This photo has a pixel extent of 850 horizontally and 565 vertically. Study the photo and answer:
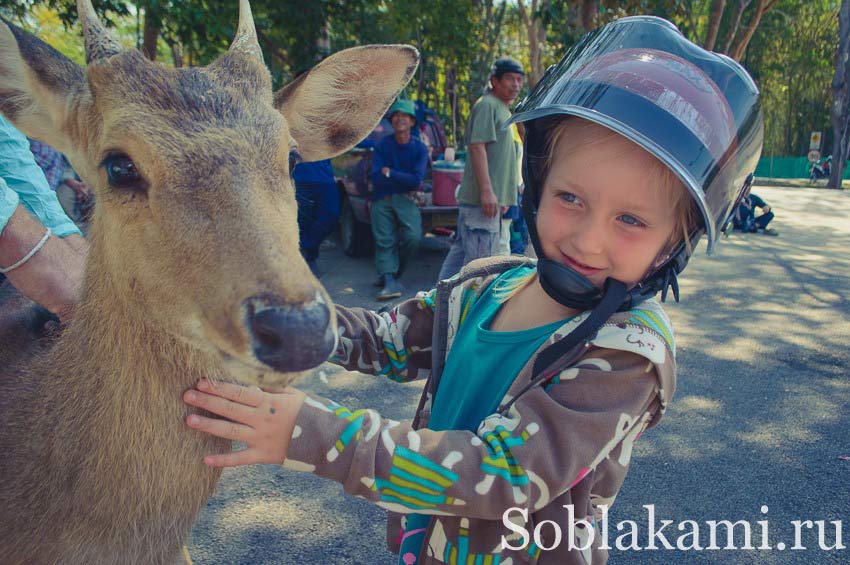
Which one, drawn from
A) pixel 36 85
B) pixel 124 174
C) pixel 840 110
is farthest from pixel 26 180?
pixel 840 110

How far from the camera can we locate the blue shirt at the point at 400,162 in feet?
26.5

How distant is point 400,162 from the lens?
8.14m

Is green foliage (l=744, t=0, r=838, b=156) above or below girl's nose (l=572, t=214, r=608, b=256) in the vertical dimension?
below

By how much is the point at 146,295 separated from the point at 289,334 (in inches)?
22.6

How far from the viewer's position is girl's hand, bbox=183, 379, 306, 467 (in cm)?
145

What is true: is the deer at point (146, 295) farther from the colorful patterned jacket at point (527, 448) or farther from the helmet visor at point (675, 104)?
the helmet visor at point (675, 104)

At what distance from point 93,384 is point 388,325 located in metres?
0.90

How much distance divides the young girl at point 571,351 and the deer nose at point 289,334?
274 mm

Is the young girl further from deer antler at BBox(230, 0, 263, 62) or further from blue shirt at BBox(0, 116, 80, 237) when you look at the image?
blue shirt at BBox(0, 116, 80, 237)

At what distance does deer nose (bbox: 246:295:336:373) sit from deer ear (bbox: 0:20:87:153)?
1194 millimetres

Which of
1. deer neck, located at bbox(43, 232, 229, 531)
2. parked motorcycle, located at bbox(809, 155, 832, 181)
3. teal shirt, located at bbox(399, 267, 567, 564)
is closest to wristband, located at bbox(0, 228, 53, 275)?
deer neck, located at bbox(43, 232, 229, 531)

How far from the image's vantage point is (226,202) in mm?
1483

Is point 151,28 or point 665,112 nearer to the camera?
point 665,112

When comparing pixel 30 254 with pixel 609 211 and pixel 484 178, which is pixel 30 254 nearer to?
pixel 609 211
